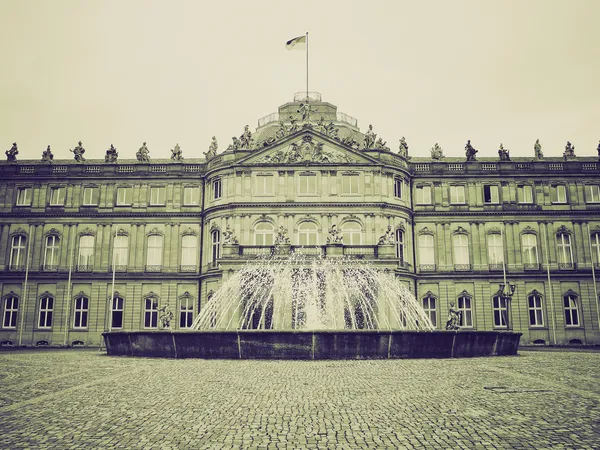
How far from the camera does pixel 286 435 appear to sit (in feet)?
38.4

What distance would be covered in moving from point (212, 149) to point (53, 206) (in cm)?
1533

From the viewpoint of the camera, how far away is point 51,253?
54531 mm

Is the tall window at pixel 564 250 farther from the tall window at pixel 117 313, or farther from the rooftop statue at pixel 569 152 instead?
the tall window at pixel 117 313

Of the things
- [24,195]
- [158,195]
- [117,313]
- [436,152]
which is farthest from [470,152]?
[24,195]

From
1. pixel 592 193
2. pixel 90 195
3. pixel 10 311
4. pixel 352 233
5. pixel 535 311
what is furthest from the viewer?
pixel 90 195

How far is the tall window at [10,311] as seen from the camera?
52844 mm

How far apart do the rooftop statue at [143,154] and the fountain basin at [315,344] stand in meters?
31.5

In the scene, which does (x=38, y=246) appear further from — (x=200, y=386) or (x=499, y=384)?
(x=499, y=384)

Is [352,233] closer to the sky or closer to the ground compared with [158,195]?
closer to the ground

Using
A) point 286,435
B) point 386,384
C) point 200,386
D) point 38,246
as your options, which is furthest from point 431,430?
point 38,246

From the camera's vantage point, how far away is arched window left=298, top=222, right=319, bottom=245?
50.3 metres

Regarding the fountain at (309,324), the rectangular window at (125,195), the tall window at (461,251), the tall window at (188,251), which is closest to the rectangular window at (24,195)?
the rectangular window at (125,195)

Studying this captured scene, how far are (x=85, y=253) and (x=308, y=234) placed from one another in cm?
2053

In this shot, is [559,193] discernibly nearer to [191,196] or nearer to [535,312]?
[535,312]
